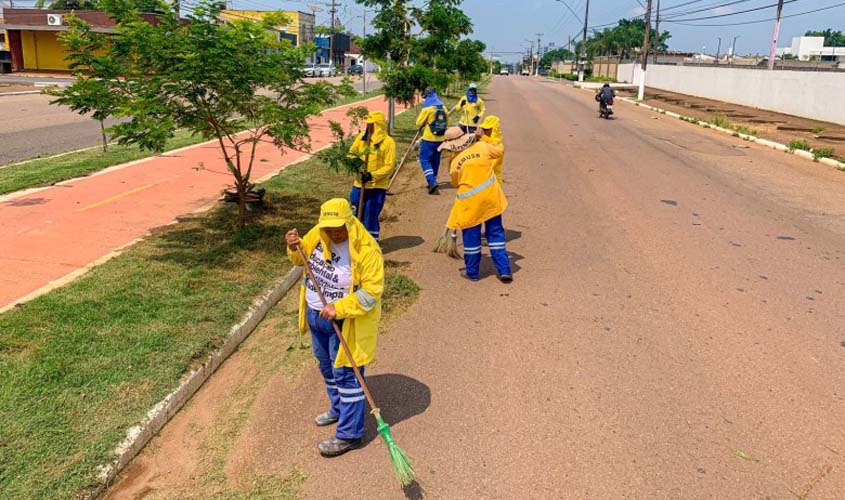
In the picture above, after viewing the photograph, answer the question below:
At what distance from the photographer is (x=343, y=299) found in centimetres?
369

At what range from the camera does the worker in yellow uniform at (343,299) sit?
12.1 ft

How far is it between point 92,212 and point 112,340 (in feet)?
14.6

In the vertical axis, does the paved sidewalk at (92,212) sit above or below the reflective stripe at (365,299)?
below

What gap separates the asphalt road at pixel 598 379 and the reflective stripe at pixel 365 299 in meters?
0.93

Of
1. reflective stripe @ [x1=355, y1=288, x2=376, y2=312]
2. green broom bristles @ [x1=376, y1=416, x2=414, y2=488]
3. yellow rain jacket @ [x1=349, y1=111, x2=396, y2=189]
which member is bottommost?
green broom bristles @ [x1=376, y1=416, x2=414, y2=488]

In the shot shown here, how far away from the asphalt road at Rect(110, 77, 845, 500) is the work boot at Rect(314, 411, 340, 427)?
7 centimetres

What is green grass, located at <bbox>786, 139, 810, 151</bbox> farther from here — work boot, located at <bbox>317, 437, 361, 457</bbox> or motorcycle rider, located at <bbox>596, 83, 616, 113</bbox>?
work boot, located at <bbox>317, 437, 361, 457</bbox>

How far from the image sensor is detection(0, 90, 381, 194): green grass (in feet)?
33.2

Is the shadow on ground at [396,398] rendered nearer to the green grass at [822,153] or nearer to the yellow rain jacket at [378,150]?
the yellow rain jacket at [378,150]

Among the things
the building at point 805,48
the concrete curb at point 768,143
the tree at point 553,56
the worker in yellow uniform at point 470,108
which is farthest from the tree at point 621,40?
the worker in yellow uniform at point 470,108

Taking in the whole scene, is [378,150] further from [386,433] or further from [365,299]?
[386,433]

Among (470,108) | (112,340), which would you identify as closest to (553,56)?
(470,108)

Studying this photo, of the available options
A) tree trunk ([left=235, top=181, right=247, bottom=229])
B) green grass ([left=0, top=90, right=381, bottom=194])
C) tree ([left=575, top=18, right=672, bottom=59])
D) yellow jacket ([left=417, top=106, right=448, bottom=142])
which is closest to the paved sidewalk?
green grass ([left=0, top=90, right=381, bottom=194])

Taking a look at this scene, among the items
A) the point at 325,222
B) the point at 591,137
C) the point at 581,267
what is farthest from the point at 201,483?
the point at 591,137
